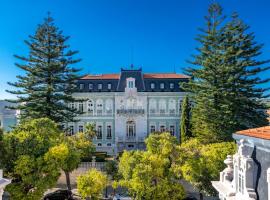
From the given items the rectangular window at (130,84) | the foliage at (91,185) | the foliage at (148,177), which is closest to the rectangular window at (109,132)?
the rectangular window at (130,84)

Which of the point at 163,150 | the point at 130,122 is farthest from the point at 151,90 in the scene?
the point at 163,150

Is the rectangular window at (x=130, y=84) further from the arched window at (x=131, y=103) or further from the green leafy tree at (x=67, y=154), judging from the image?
the green leafy tree at (x=67, y=154)

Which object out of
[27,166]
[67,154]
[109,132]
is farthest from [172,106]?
[27,166]

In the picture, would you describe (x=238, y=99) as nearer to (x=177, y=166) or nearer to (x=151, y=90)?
(x=177, y=166)

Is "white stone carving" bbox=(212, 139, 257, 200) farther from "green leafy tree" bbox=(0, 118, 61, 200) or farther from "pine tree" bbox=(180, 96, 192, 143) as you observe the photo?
"pine tree" bbox=(180, 96, 192, 143)

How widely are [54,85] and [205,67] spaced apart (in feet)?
43.3

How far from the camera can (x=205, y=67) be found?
2459 cm

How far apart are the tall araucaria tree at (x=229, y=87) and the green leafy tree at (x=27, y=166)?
1315 centimetres

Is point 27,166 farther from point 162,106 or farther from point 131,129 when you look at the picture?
point 162,106

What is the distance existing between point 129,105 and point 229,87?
42.3 ft

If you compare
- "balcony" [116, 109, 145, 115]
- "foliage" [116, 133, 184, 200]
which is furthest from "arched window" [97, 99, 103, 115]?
"foliage" [116, 133, 184, 200]

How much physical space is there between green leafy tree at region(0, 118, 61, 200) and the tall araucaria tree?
13152 millimetres

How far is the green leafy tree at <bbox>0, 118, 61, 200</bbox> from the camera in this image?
1475cm

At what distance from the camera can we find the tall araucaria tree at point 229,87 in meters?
23.0
